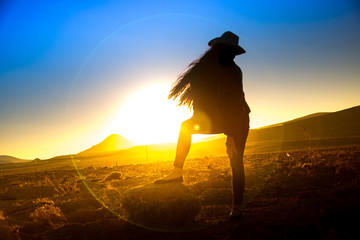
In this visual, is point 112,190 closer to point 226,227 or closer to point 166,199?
point 166,199

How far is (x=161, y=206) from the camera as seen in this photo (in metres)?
2.93

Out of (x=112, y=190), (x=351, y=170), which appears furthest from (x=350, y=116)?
(x=112, y=190)

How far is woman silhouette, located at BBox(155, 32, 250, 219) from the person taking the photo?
2826 mm

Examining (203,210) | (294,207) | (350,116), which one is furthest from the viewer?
(350,116)

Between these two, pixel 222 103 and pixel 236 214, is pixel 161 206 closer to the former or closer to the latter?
pixel 236 214

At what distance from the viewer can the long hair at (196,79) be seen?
2.92 m

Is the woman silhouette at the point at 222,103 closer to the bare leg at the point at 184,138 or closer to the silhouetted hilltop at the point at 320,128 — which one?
the bare leg at the point at 184,138

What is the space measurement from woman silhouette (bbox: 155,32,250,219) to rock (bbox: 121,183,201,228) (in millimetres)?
579

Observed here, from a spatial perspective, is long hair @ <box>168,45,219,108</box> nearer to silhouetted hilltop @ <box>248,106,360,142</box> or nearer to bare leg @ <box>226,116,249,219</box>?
bare leg @ <box>226,116,249,219</box>

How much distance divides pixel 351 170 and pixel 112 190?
672 centimetres

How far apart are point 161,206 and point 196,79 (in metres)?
1.74

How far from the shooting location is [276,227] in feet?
7.70

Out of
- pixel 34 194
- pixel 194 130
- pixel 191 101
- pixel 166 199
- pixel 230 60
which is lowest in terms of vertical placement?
pixel 34 194

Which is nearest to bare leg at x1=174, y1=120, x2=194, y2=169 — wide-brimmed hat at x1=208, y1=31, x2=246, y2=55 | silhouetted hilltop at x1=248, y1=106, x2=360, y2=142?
wide-brimmed hat at x1=208, y1=31, x2=246, y2=55
